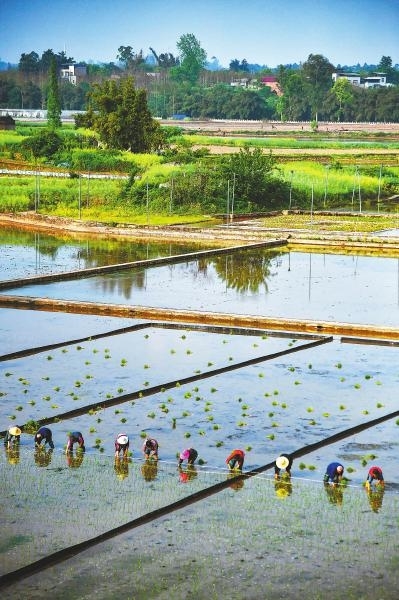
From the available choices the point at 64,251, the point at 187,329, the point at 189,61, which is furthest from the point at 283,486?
the point at 189,61

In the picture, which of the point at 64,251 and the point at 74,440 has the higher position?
the point at 64,251

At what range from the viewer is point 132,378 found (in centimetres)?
1431

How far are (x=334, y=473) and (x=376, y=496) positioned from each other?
0.44 metres

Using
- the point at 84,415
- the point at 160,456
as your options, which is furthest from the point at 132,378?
the point at 160,456

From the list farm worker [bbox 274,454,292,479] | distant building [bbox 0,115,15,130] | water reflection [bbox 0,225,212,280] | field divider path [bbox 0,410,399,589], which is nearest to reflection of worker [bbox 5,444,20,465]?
field divider path [bbox 0,410,399,589]

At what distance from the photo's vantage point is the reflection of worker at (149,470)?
34.9 feet

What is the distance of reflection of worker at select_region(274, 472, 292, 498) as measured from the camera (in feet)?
33.7

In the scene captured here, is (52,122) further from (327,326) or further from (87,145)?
(327,326)

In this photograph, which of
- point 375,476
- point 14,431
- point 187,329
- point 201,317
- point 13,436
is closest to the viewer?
point 375,476

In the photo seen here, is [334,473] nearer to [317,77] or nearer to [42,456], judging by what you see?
[42,456]

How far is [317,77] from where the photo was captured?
99562mm

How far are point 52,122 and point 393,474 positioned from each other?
4875 cm

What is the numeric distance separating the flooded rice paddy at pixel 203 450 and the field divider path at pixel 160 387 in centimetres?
3

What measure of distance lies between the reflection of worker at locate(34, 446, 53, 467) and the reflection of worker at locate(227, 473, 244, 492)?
170 cm
